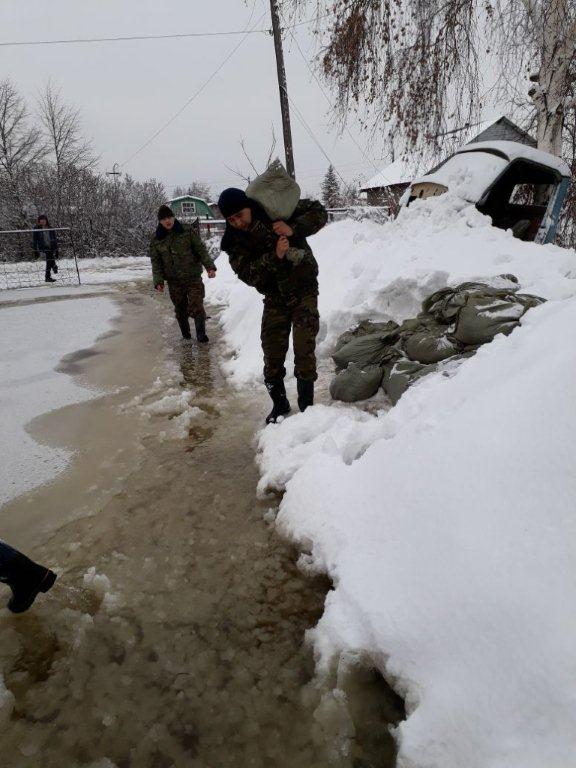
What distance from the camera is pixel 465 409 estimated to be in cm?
185

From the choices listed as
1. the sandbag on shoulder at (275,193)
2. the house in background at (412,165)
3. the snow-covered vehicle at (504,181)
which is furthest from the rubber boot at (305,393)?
the house in background at (412,165)

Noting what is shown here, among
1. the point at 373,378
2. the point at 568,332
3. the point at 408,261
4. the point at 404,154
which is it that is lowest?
the point at 373,378

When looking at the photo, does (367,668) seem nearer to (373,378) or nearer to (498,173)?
(373,378)

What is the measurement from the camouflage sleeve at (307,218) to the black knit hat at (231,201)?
0.32m

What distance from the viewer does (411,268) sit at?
Answer: 412cm

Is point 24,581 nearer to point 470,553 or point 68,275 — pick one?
point 470,553

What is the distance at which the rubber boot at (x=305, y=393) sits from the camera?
310cm

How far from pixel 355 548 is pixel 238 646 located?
0.56m

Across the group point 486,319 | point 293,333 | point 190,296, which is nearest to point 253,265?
point 293,333

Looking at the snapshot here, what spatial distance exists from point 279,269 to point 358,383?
0.99m

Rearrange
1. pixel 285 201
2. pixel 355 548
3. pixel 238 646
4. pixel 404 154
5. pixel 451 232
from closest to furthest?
1. pixel 238 646
2. pixel 355 548
3. pixel 285 201
4. pixel 451 232
5. pixel 404 154

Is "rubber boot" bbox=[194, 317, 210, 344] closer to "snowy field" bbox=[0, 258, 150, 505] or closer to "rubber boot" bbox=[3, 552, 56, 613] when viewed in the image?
"snowy field" bbox=[0, 258, 150, 505]

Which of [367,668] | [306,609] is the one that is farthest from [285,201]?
[367,668]

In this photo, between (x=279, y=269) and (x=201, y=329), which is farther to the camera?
(x=201, y=329)
